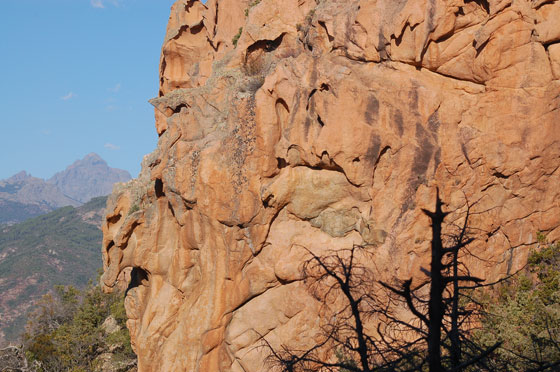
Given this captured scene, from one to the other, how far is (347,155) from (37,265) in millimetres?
166080

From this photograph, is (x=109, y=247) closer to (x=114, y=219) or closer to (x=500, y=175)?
(x=114, y=219)

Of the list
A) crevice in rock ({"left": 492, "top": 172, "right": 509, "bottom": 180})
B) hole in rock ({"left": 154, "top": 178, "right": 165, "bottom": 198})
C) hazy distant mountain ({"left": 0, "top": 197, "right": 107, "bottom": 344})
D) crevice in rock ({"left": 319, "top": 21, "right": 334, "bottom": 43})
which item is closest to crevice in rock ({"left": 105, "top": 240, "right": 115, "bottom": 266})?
hole in rock ({"left": 154, "top": 178, "right": 165, "bottom": 198})

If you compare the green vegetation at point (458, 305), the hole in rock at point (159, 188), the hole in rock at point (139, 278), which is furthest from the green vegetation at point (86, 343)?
the green vegetation at point (458, 305)

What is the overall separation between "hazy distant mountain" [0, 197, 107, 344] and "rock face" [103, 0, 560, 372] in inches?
4254

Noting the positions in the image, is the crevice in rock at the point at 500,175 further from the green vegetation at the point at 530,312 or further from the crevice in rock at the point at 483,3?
the crevice in rock at the point at 483,3

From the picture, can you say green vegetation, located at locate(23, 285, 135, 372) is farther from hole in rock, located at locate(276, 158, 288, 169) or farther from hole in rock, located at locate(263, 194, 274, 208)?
hole in rock, located at locate(276, 158, 288, 169)

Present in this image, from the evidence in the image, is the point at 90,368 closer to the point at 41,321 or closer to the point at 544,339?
the point at 41,321

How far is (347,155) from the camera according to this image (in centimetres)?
1482

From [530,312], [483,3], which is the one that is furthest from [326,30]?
[530,312]

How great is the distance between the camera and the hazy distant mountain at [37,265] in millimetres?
129925

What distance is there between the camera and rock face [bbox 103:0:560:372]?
14773 millimetres

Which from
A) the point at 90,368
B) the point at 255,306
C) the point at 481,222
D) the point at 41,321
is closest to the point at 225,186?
the point at 255,306

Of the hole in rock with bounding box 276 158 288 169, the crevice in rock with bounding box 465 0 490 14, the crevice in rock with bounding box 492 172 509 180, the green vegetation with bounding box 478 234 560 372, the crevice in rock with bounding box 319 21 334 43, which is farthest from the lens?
the hole in rock with bounding box 276 158 288 169

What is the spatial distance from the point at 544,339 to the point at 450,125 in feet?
22.7
